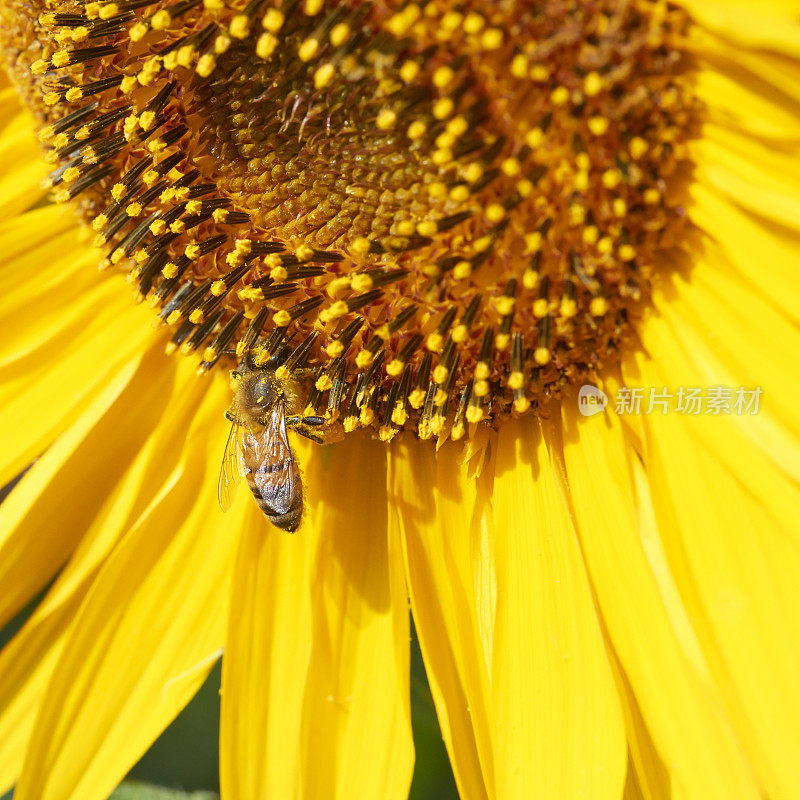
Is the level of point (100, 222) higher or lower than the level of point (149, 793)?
higher

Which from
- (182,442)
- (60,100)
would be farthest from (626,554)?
(60,100)

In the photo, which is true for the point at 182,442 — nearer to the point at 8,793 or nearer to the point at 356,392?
the point at 356,392

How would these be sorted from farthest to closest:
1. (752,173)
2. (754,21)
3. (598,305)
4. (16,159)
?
(16,159)
(598,305)
(752,173)
(754,21)

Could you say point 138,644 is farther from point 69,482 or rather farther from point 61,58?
point 61,58

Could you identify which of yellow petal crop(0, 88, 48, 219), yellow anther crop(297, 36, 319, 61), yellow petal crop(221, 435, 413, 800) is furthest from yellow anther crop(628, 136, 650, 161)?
yellow petal crop(0, 88, 48, 219)

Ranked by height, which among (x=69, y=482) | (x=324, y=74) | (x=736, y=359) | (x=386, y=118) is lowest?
(x=736, y=359)

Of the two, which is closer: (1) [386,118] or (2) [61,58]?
(1) [386,118]

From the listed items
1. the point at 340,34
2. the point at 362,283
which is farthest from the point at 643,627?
the point at 340,34
